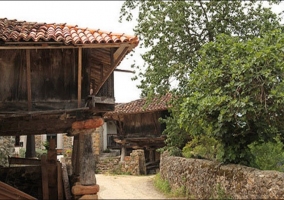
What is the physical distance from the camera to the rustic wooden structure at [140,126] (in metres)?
20.2

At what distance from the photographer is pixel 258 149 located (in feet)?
31.6

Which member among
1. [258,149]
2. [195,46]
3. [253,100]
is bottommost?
[258,149]

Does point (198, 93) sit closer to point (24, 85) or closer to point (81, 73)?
point (81, 73)

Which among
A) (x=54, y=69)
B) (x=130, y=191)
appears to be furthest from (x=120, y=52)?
(x=130, y=191)

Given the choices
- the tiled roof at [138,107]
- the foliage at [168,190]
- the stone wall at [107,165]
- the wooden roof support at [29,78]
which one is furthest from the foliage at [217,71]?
the stone wall at [107,165]

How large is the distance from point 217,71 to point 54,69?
388cm

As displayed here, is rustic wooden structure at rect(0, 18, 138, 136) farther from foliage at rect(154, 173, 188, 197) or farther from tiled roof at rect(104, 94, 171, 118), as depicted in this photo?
tiled roof at rect(104, 94, 171, 118)

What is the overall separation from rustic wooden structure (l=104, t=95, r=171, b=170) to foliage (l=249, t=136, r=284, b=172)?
10032 mm

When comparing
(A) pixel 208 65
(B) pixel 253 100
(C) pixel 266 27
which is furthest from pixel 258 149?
(C) pixel 266 27

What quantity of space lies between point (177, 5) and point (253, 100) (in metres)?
6.11

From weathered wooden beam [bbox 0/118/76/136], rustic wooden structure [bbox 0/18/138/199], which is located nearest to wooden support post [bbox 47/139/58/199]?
weathered wooden beam [bbox 0/118/76/136]

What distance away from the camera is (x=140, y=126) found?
69.7ft

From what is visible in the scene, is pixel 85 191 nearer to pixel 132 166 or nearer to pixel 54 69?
pixel 54 69

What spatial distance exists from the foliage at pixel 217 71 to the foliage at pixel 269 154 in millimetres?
694
